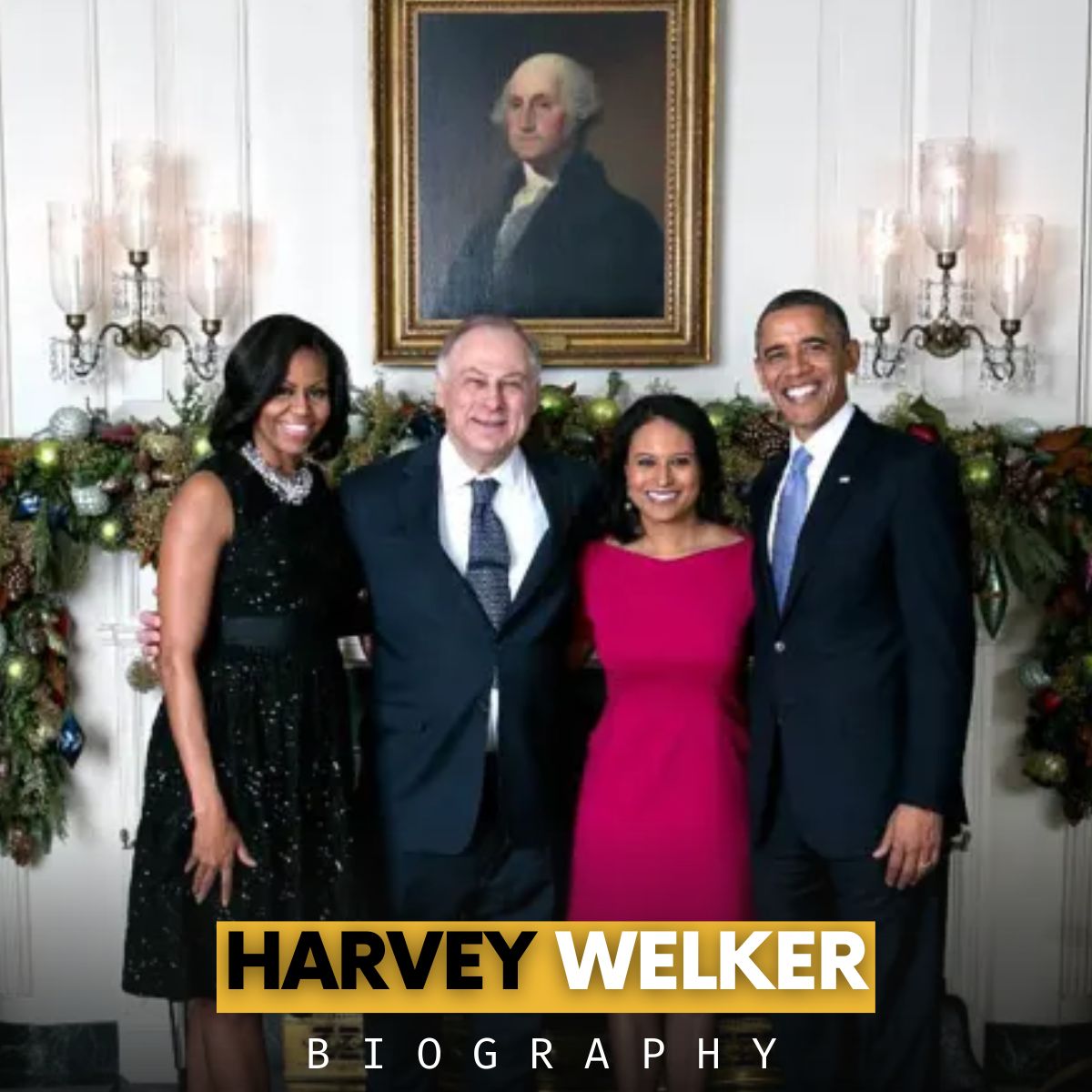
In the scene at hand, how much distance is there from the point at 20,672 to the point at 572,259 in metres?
1.61

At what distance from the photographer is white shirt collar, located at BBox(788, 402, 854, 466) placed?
2578 mm

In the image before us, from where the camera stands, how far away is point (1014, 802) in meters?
3.80

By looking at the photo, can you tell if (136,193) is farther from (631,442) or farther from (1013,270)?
(1013,270)

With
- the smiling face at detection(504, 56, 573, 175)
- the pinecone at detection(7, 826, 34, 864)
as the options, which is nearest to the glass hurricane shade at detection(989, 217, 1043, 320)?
the smiling face at detection(504, 56, 573, 175)

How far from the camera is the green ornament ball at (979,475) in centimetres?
330

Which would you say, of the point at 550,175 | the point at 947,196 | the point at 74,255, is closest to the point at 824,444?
the point at 947,196

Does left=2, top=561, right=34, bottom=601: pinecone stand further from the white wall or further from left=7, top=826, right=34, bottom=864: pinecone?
left=7, top=826, right=34, bottom=864: pinecone

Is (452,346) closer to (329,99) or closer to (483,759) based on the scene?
(483,759)

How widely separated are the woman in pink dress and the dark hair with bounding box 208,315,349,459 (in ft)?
1.81

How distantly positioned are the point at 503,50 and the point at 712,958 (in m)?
2.20

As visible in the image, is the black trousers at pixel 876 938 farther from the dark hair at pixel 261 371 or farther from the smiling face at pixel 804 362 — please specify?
the dark hair at pixel 261 371

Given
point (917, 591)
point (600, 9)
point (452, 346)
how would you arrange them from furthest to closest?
point (600, 9), point (452, 346), point (917, 591)

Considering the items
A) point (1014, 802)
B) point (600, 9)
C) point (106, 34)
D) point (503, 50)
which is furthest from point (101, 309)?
point (1014, 802)

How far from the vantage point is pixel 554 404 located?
3332 millimetres
